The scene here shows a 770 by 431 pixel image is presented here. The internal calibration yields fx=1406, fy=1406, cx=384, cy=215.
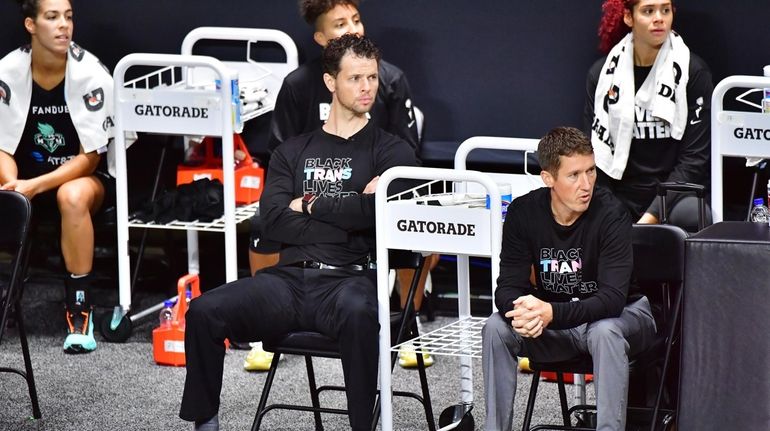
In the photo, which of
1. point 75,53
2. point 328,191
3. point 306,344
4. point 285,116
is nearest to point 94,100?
point 75,53

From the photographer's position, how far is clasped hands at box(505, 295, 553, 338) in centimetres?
406

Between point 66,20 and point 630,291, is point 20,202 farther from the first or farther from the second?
point 630,291

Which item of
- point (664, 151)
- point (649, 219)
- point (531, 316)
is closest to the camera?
point (531, 316)

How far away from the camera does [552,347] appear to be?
411 cm

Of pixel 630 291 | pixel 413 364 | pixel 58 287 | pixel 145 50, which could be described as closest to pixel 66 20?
pixel 145 50

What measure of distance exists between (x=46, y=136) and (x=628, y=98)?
8.23 feet

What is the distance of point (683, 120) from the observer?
5387mm

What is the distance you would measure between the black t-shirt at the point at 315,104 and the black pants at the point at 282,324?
1.25 metres

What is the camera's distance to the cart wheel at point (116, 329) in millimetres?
5902

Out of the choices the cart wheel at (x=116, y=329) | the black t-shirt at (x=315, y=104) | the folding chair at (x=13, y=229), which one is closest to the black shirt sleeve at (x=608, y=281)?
the black t-shirt at (x=315, y=104)

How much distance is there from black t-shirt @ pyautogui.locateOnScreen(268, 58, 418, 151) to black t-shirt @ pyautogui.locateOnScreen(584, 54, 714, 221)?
78 cm

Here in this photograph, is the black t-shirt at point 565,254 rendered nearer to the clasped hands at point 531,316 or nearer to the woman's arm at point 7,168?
the clasped hands at point 531,316

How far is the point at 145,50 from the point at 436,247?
299cm

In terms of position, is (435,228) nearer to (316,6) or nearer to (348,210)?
(348,210)
